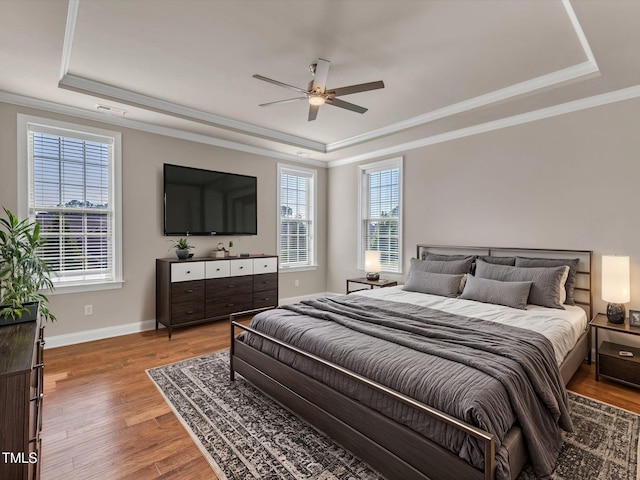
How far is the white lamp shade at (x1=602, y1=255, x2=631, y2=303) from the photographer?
3.03 m

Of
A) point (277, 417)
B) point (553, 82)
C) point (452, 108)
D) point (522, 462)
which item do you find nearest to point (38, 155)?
point (277, 417)

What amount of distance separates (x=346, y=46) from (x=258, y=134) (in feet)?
7.87

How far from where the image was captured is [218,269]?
464cm

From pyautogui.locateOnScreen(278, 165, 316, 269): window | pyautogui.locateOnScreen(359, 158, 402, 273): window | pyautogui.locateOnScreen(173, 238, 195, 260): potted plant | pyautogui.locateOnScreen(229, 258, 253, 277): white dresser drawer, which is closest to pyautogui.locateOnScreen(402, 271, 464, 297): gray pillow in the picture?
→ pyautogui.locateOnScreen(359, 158, 402, 273): window

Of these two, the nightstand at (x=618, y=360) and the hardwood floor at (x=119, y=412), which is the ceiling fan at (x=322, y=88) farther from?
the nightstand at (x=618, y=360)

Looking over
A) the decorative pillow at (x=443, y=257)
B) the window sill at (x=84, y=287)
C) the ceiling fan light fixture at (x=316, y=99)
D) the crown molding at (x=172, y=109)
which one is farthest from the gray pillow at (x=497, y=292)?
the window sill at (x=84, y=287)

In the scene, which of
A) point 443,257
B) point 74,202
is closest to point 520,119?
point 443,257

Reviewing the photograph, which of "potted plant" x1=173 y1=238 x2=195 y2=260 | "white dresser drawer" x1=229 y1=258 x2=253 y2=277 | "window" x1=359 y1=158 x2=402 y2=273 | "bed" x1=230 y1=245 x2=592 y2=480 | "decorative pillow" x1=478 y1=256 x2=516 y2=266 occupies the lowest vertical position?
"bed" x1=230 y1=245 x2=592 y2=480

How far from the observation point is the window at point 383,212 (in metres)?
5.40

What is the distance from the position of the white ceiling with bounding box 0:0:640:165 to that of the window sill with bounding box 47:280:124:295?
2000mm

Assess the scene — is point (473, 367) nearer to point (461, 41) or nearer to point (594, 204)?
point (461, 41)

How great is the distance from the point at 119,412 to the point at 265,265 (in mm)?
2924

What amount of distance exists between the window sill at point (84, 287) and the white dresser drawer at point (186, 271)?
0.69 m

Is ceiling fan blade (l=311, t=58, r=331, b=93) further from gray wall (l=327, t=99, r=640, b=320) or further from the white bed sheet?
gray wall (l=327, t=99, r=640, b=320)
